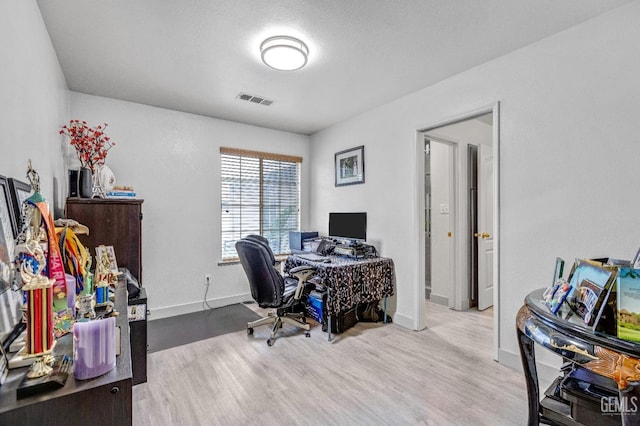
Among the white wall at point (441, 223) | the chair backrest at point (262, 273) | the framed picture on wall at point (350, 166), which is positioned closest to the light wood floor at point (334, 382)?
the chair backrest at point (262, 273)

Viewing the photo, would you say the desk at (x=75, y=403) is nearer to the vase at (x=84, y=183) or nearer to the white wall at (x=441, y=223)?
the vase at (x=84, y=183)

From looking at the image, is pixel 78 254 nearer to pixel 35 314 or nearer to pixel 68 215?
pixel 35 314

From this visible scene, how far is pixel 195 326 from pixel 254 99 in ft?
8.55

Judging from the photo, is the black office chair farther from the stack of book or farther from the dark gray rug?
the stack of book

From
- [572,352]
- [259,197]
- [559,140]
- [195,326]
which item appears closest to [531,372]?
[572,352]

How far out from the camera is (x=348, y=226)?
3.80 metres

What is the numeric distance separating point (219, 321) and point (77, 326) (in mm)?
2930

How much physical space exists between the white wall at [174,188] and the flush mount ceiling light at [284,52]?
1.93 metres

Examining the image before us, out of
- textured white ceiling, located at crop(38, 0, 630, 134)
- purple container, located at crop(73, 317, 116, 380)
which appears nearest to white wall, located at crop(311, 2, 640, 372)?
textured white ceiling, located at crop(38, 0, 630, 134)

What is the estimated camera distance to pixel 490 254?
4.08 m

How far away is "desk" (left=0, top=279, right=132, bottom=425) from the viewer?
0.69 meters

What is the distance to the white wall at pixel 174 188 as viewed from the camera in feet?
11.3

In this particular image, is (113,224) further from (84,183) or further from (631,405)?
(631,405)

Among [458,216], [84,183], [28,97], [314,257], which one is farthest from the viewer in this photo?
[458,216]
